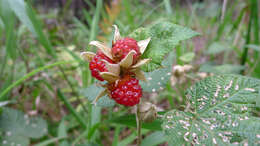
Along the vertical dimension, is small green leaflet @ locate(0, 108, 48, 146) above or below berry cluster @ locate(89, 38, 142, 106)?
below

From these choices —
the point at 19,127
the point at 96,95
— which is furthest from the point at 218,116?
the point at 19,127

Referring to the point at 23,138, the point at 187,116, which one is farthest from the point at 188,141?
the point at 23,138

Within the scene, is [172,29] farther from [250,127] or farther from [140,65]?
[250,127]

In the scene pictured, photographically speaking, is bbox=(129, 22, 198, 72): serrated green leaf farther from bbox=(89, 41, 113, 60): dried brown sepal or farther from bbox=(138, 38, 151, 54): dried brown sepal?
bbox=(89, 41, 113, 60): dried brown sepal

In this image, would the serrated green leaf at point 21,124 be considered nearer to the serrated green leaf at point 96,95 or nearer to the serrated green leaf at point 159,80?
the serrated green leaf at point 96,95

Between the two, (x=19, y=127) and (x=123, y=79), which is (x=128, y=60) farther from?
(x=19, y=127)

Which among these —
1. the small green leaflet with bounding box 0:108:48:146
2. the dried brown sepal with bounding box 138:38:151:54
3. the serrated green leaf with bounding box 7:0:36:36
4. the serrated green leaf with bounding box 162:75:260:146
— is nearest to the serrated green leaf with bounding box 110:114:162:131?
the serrated green leaf with bounding box 162:75:260:146

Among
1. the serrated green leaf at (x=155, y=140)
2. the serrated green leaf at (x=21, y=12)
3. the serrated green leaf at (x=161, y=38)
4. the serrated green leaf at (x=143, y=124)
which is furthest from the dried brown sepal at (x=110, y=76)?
the serrated green leaf at (x=21, y=12)
